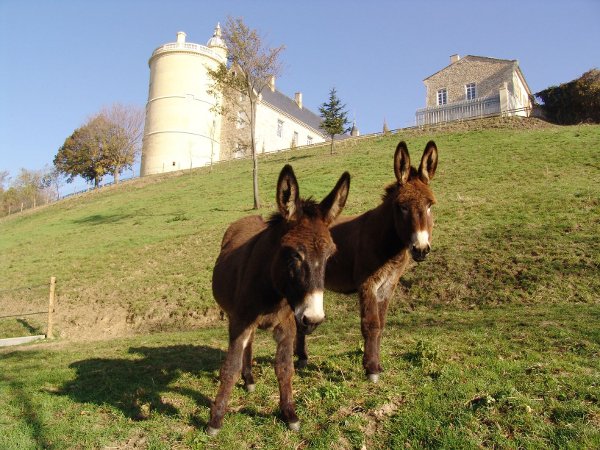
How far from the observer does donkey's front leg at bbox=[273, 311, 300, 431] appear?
4344 millimetres

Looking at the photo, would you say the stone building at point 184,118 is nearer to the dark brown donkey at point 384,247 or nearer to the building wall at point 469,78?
the building wall at point 469,78

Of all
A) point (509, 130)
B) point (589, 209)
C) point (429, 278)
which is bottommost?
point (429, 278)

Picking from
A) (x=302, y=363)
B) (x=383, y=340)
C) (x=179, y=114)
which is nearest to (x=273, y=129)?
(x=179, y=114)

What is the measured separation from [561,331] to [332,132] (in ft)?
115

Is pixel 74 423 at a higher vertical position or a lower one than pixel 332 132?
lower

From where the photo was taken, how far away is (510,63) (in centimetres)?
4531

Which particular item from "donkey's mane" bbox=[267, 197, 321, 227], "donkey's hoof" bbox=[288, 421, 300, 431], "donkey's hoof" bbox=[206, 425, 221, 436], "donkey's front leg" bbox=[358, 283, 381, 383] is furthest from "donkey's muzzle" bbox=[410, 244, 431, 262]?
"donkey's hoof" bbox=[206, 425, 221, 436]

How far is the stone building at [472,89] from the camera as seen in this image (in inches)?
1758

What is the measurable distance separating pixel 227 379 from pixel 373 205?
614 inches

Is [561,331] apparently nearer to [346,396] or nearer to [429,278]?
[346,396]

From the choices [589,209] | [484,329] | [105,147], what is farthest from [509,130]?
[105,147]

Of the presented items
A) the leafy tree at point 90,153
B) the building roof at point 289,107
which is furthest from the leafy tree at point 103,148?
the building roof at point 289,107

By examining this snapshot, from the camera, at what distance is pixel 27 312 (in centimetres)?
1552

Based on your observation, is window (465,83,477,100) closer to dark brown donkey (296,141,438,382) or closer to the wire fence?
the wire fence
